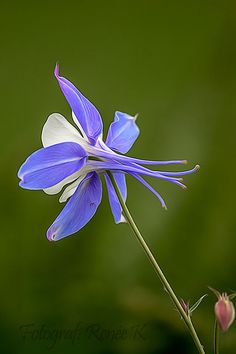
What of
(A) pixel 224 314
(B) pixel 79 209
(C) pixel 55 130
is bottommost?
(A) pixel 224 314

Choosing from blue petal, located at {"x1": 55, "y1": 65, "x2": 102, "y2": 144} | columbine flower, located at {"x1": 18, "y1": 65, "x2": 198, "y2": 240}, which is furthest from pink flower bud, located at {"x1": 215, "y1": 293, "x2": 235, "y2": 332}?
blue petal, located at {"x1": 55, "y1": 65, "x2": 102, "y2": 144}

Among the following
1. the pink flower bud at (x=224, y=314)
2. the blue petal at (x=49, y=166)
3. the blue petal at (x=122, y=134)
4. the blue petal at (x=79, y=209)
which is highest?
the blue petal at (x=122, y=134)

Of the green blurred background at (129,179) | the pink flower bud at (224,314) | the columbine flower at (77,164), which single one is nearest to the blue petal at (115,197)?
the columbine flower at (77,164)

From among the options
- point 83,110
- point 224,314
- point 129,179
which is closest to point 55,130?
point 83,110

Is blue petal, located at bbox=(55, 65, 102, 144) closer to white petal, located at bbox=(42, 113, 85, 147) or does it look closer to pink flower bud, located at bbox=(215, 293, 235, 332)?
white petal, located at bbox=(42, 113, 85, 147)

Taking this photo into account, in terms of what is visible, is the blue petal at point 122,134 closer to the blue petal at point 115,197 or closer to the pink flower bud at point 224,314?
the blue petal at point 115,197

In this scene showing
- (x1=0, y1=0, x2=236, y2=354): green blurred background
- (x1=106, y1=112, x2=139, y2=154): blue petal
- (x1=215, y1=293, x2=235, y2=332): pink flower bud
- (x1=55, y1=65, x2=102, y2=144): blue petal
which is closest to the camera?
(x1=215, y1=293, x2=235, y2=332): pink flower bud

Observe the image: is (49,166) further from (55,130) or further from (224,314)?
(224,314)
